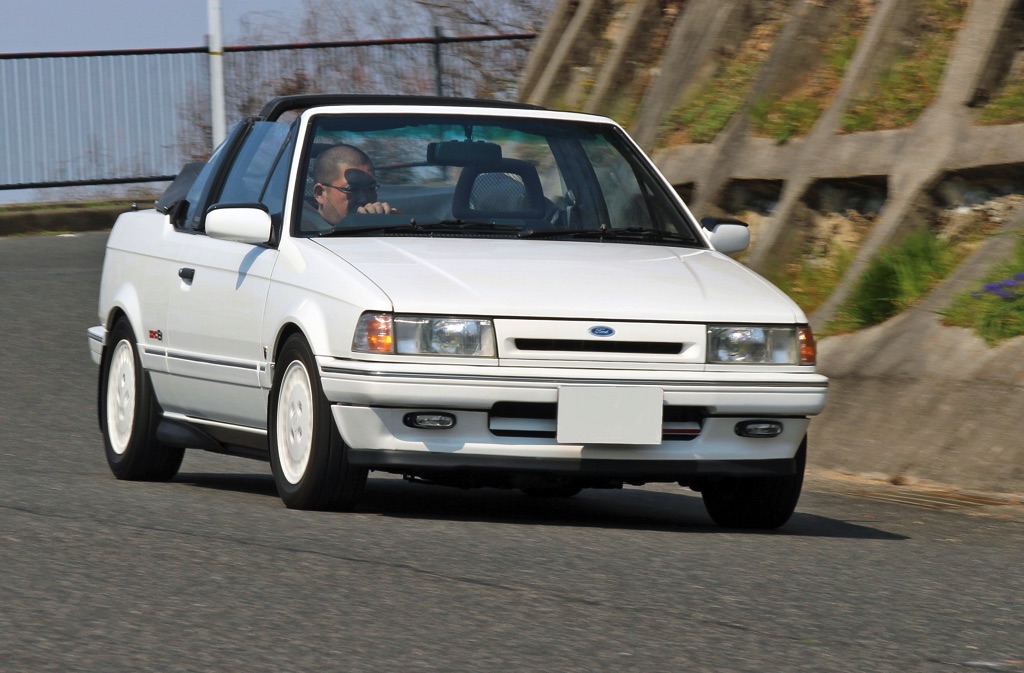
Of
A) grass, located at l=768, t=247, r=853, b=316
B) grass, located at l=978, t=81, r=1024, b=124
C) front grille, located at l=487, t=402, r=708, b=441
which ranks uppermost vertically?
front grille, located at l=487, t=402, r=708, b=441

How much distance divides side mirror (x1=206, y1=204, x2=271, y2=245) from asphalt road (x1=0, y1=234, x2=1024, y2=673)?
1045 mm

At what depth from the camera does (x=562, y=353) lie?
6.68 metres

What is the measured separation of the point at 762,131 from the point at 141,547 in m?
9.70

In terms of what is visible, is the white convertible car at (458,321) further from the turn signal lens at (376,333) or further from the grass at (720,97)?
the grass at (720,97)

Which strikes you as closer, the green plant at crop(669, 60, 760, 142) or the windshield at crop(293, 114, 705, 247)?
the windshield at crop(293, 114, 705, 247)

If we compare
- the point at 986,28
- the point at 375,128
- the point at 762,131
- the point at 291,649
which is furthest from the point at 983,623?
the point at 762,131

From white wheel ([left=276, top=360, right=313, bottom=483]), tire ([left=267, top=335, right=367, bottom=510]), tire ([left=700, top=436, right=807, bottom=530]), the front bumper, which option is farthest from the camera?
tire ([left=700, top=436, right=807, bottom=530])

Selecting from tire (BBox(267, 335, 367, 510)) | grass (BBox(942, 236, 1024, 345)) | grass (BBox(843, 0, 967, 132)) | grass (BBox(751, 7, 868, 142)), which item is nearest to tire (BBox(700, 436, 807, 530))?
tire (BBox(267, 335, 367, 510))

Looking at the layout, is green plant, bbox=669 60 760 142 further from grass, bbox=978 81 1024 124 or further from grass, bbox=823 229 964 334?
grass, bbox=823 229 964 334

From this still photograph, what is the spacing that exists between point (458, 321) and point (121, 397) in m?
2.85

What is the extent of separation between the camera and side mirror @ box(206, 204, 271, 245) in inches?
294

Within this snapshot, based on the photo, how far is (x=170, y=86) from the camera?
26.7m

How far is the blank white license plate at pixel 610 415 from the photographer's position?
6652mm

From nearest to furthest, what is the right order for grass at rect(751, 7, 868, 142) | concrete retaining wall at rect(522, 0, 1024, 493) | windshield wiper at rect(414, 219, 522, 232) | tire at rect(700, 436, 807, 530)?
tire at rect(700, 436, 807, 530), windshield wiper at rect(414, 219, 522, 232), concrete retaining wall at rect(522, 0, 1024, 493), grass at rect(751, 7, 868, 142)
